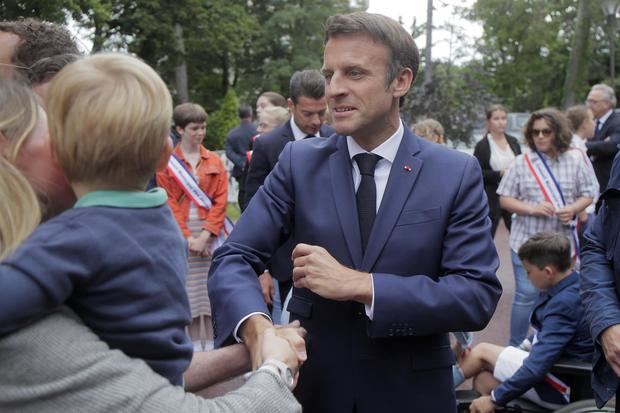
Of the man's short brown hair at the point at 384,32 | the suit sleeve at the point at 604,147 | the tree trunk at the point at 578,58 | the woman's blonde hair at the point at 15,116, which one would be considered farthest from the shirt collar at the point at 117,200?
the tree trunk at the point at 578,58

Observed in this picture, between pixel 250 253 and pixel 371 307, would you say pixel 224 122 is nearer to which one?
pixel 250 253

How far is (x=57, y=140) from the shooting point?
1466 mm

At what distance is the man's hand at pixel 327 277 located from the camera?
2146 mm

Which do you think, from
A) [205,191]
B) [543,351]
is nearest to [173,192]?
[205,191]

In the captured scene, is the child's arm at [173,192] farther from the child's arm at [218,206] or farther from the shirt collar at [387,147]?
the shirt collar at [387,147]

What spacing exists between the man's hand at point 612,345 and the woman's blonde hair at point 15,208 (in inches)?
82.3

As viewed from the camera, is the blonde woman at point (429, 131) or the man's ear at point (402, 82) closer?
the man's ear at point (402, 82)

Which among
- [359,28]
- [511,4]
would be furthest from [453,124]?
[511,4]

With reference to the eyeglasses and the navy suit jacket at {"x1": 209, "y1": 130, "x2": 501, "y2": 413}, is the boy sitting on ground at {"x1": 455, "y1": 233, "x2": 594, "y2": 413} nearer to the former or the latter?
the eyeglasses

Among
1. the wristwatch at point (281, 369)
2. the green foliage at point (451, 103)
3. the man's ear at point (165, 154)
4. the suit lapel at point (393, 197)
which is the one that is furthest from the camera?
the green foliage at point (451, 103)

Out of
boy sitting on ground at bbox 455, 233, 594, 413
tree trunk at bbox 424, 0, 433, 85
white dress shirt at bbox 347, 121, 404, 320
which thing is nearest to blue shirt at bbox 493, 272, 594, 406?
boy sitting on ground at bbox 455, 233, 594, 413

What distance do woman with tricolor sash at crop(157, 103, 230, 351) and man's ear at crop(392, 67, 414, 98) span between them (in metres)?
4.00

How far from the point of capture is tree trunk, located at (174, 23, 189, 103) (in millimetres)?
30984

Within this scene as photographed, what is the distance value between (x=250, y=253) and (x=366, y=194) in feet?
1.39
